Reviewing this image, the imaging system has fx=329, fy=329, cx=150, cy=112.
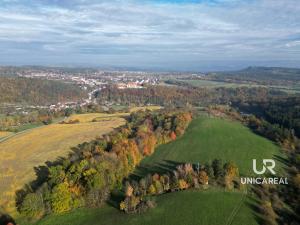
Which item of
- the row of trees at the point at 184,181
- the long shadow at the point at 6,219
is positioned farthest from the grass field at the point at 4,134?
the row of trees at the point at 184,181

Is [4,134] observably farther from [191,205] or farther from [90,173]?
[191,205]

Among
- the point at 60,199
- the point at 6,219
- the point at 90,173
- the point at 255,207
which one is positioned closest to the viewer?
the point at 255,207

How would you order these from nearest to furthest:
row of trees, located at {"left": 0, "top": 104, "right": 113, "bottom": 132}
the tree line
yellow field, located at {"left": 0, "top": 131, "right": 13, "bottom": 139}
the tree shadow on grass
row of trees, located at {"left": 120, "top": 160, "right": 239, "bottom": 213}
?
1. the tree shadow on grass
2. the tree line
3. row of trees, located at {"left": 120, "top": 160, "right": 239, "bottom": 213}
4. yellow field, located at {"left": 0, "top": 131, "right": 13, "bottom": 139}
5. row of trees, located at {"left": 0, "top": 104, "right": 113, "bottom": 132}

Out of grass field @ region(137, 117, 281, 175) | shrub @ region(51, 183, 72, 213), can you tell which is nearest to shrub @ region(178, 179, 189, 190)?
grass field @ region(137, 117, 281, 175)

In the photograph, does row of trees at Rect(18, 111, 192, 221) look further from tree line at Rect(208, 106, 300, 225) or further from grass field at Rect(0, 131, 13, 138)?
grass field at Rect(0, 131, 13, 138)

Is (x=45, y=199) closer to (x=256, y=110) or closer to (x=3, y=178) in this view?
(x=3, y=178)

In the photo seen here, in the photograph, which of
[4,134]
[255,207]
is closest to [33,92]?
[4,134]
